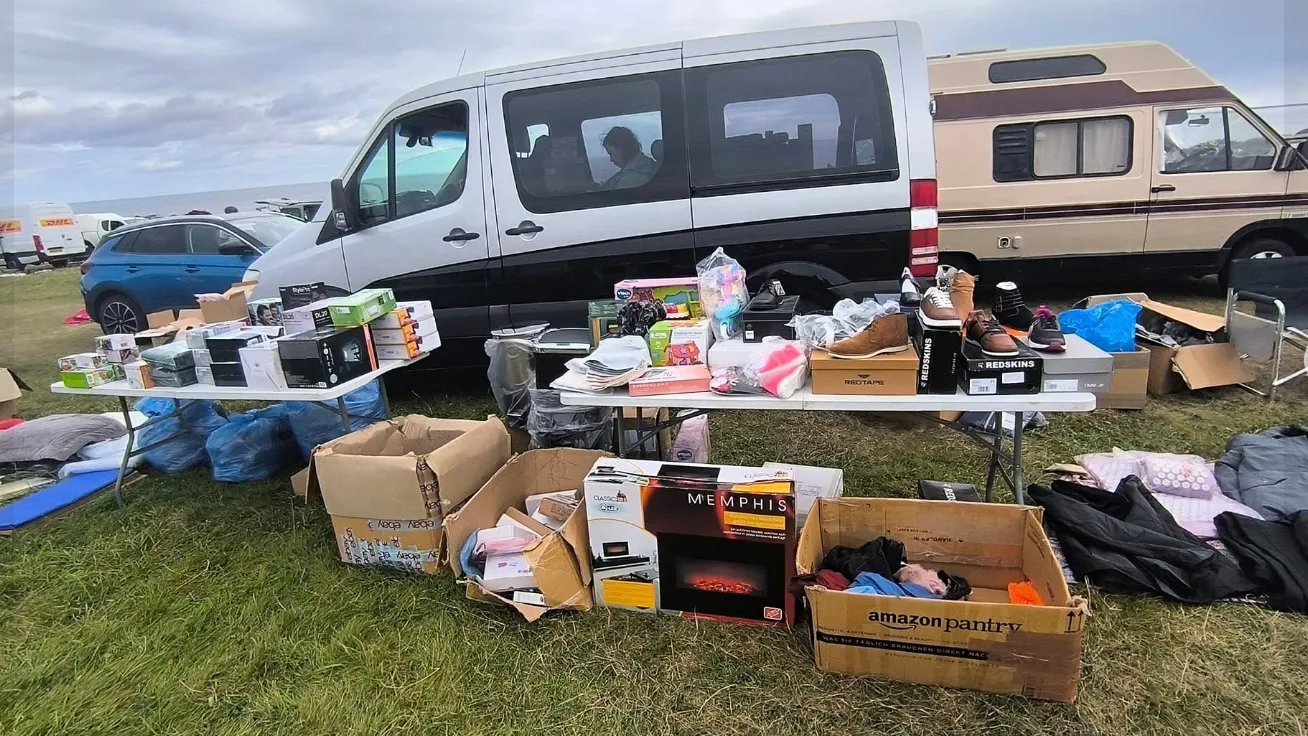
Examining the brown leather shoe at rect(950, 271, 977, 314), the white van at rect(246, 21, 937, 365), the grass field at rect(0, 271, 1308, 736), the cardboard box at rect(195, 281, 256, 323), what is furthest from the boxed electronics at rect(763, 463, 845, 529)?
the cardboard box at rect(195, 281, 256, 323)

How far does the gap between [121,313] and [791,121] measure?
27.0ft

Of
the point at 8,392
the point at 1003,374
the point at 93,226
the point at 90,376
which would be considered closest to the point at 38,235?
the point at 93,226

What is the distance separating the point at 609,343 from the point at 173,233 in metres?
7.53

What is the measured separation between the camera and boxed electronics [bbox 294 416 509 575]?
2637 mm

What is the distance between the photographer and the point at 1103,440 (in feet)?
12.5

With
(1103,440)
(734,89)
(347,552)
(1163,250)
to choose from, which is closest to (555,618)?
(347,552)

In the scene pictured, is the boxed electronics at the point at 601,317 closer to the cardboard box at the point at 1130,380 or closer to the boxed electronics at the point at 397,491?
the boxed electronics at the point at 397,491

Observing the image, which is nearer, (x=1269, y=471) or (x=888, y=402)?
(x=888, y=402)

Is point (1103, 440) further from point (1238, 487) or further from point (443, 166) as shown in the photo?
point (443, 166)

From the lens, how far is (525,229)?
13.9 feet

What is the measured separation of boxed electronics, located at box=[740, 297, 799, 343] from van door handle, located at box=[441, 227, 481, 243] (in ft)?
7.28

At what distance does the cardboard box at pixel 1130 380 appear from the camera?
13.5ft

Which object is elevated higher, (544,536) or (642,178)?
(642,178)

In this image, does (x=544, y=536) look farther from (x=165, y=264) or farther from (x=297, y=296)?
(x=165, y=264)
